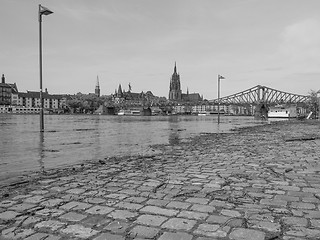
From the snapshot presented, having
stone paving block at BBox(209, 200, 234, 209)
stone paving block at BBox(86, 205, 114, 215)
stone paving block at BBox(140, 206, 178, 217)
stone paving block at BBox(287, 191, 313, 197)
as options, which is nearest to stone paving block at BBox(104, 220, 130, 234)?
stone paving block at BBox(86, 205, 114, 215)

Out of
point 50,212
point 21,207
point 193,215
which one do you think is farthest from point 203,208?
point 21,207

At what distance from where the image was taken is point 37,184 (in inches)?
251

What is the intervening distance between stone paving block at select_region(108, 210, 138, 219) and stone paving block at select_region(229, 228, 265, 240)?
4.68 ft

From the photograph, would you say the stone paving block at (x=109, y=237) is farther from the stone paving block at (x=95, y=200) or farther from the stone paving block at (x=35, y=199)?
the stone paving block at (x=35, y=199)

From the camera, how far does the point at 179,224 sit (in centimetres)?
388

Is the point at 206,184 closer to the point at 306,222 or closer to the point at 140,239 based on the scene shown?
the point at 306,222

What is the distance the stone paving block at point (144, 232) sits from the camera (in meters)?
3.54

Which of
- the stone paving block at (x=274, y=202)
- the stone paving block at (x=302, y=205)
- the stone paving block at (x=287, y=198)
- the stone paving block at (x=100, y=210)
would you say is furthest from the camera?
the stone paving block at (x=287, y=198)

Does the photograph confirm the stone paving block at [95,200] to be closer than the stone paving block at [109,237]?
No

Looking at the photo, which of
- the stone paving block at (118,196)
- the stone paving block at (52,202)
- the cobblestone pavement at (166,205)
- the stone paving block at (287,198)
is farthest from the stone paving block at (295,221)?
the stone paving block at (52,202)

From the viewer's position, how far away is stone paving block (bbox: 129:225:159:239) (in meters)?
3.54

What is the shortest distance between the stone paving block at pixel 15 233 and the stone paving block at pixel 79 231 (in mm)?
431

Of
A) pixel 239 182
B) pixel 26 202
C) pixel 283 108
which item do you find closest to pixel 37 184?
pixel 26 202

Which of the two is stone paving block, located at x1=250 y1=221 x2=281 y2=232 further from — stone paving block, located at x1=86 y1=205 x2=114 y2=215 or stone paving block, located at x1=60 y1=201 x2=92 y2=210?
stone paving block, located at x1=60 y1=201 x2=92 y2=210
